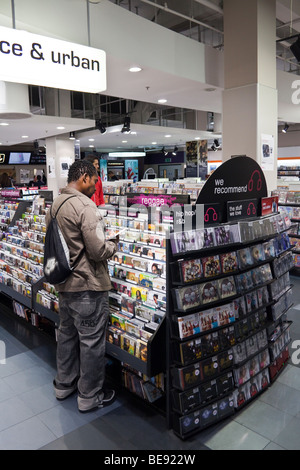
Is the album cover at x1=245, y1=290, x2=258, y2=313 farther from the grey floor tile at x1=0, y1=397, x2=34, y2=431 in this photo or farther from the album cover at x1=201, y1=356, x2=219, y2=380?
the grey floor tile at x1=0, y1=397, x2=34, y2=431

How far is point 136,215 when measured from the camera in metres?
3.29

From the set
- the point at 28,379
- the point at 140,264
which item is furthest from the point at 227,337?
the point at 28,379

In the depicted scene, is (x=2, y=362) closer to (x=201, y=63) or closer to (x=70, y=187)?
(x=70, y=187)

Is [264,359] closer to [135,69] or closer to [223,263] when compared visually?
[223,263]

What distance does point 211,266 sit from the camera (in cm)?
270

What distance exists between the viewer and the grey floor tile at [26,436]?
251 cm

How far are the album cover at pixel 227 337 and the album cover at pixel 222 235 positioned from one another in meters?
0.66

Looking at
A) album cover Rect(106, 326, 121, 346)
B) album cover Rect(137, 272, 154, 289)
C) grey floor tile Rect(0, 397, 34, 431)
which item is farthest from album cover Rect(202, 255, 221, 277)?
grey floor tile Rect(0, 397, 34, 431)

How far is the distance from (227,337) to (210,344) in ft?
0.64

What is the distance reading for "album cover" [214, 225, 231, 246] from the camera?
2.76 m

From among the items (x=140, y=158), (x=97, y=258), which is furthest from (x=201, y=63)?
(x=140, y=158)

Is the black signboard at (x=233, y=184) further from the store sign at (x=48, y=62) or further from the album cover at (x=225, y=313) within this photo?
Result: the store sign at (x=48, y=62)
